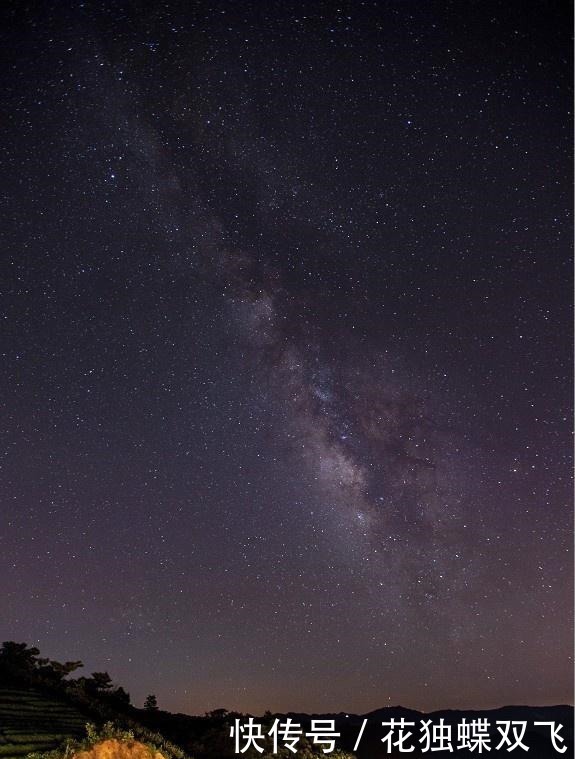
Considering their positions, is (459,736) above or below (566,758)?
above

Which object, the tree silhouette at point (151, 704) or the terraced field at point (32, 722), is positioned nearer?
the terraced field at point (32, 722)

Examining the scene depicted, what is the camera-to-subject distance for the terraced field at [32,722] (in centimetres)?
913

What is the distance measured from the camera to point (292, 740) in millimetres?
13812

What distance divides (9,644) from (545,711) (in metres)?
130

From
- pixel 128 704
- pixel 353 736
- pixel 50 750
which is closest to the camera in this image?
pixel 50 750

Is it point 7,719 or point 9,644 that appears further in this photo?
point 9,644

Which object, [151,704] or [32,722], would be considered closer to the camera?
[32,722]

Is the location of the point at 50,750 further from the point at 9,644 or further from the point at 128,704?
the point at 128,704

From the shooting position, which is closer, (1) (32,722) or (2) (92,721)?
(1) (32,722)

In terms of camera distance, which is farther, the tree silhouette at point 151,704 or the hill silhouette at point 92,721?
the tree silhouette at point 151,704

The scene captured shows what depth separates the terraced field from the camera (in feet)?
30.0

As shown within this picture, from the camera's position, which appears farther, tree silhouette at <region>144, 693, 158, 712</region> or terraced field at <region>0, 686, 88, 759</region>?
tree silhouette at <region>144, 693, 158, 712</region>

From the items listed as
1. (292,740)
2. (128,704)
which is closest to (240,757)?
(292,740)

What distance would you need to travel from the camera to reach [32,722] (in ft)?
34.4
